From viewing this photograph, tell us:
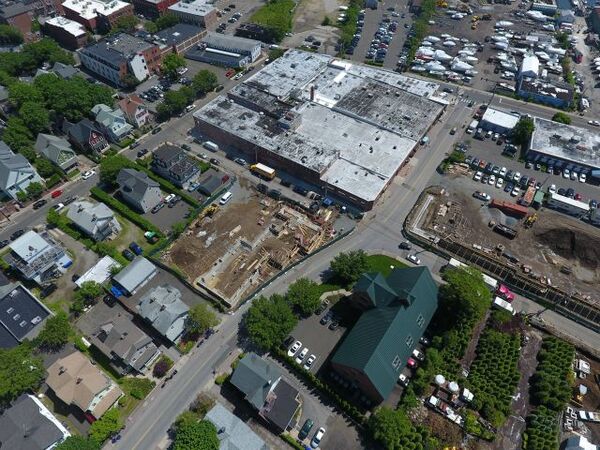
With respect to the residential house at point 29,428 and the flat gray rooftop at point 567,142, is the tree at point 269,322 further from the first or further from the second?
the flat gray rooftop at point 567,142

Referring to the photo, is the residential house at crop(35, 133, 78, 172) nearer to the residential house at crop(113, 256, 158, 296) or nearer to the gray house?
the gray house

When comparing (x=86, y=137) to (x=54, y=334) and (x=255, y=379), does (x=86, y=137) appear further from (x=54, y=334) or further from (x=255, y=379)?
(x=255, y=379)

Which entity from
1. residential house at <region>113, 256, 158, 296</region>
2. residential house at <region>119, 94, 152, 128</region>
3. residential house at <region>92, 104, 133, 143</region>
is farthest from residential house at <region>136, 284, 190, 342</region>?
residential house at <region>119, 94, 152, 128</region>

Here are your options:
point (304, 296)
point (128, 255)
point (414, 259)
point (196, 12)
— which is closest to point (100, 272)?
point (128, 255)

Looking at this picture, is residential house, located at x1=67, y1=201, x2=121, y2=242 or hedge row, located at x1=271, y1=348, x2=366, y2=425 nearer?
hedge row, located at x1=271, y1=348, x2=366, y2=425

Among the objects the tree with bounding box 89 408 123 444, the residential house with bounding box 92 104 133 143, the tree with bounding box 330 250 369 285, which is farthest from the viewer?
the residential house with bounding box 92 104 133 143

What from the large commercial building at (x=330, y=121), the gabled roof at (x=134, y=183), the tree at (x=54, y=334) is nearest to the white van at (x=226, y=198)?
the large commercial building at (x=330, y=121)
